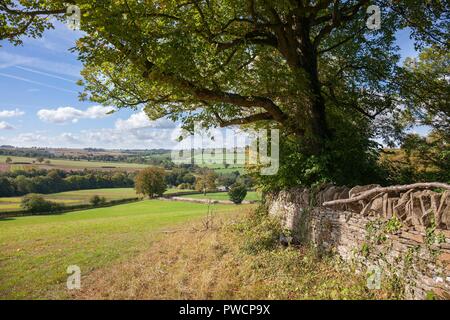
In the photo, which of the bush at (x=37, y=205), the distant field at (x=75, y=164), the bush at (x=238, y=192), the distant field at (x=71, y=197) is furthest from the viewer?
the distant field at (x=75, y=164)

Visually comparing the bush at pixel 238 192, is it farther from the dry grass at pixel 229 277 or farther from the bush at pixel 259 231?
the dry grass at pixel 229 277

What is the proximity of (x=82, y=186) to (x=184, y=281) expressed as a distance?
70.1 meters

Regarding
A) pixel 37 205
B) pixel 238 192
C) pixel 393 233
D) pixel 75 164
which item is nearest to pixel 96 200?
pixel 37 205

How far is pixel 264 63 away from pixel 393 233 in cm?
1014

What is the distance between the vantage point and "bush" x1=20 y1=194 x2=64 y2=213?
167ft

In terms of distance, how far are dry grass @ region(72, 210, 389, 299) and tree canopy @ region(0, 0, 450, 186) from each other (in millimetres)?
4779

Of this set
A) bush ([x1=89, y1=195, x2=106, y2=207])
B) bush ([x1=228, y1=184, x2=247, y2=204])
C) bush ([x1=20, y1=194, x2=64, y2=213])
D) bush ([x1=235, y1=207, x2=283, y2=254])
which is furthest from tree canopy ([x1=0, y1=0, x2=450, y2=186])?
bush ([x1=89, y1=195, x2=106, y2=207])

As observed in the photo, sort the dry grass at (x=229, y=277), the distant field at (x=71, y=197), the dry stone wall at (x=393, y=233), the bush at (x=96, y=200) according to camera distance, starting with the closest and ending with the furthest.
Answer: the dry stone wall at (x=393, y=233) < the dry grass at (x=229, y=277) < the distant field at (x=71, y=197) < the bush at (x=96, y=200)

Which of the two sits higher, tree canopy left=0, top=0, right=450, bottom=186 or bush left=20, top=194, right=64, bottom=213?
tree canopy left=0, top=0, right=450, bottom=186

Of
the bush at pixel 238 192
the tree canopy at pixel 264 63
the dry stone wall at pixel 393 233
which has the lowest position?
the bush at pixel 238 192

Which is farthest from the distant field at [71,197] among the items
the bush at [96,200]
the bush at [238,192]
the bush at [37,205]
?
the bush at [238,192]

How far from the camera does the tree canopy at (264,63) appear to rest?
11.1m

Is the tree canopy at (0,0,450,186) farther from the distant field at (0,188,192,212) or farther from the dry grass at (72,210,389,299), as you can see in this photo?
the distant field at (0,188,192,212)

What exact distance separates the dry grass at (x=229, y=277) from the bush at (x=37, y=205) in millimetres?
47277
